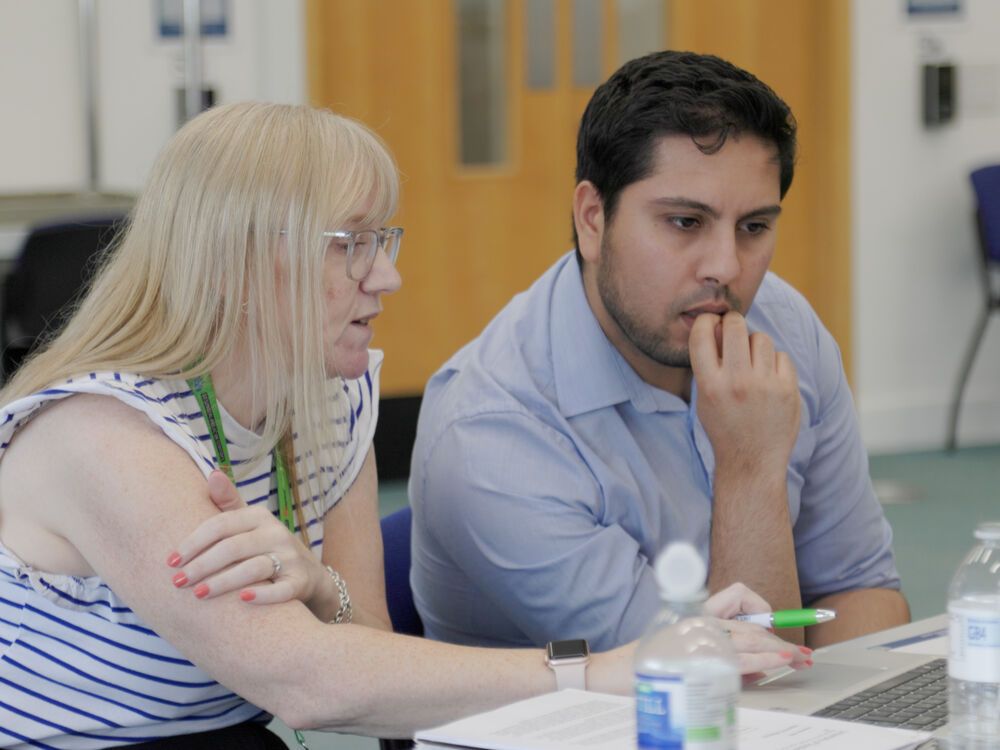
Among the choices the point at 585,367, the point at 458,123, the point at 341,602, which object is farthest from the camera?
the point at 458,123

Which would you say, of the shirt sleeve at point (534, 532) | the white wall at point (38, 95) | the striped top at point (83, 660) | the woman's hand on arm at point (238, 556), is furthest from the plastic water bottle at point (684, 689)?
the white wall at point (38, 95)

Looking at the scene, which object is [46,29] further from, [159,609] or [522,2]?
[159,609]

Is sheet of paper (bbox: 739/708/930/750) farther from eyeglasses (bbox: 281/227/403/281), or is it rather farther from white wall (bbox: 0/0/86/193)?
white wall (bbox: 0/0/86/193)

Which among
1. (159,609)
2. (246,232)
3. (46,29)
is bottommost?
(159,609)

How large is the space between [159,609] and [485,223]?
3988 mm

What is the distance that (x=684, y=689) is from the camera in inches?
37.8

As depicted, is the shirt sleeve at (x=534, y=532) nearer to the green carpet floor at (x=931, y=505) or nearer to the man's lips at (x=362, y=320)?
the man's lips at (x=362, y=320)

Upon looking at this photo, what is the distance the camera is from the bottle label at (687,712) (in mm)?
961

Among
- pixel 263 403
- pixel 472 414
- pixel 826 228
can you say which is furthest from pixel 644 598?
pixel 826 228

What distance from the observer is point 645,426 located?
1.96m

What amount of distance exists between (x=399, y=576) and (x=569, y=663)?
0.61 meters

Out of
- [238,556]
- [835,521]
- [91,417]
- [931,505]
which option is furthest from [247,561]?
[931,505]

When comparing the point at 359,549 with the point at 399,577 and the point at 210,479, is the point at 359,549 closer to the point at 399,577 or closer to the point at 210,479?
the point at 399,577

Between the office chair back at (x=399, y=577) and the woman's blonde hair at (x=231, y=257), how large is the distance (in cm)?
36
